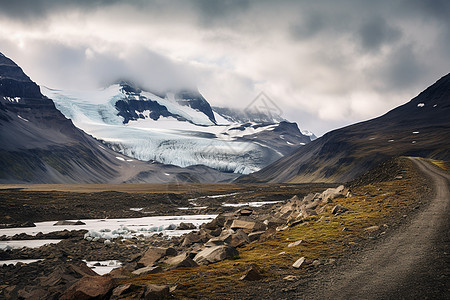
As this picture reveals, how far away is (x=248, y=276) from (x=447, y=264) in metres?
5.94

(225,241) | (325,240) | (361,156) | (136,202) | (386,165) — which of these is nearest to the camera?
(325,240)

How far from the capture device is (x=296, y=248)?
16.5 metres

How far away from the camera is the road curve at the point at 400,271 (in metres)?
9.66

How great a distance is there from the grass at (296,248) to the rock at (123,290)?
1065 mm

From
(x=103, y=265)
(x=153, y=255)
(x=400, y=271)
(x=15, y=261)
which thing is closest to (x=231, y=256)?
(x=153, y=255)

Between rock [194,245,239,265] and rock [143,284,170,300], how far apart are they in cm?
560

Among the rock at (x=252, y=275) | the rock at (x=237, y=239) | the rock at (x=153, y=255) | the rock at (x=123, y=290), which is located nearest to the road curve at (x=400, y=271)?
the rock at (x=252, y=275)

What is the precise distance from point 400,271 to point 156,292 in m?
7.08

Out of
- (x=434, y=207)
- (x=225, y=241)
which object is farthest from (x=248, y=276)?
(x=434, y=207)

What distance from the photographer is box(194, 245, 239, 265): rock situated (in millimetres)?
16375

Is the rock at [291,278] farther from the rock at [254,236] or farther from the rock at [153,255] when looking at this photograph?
the rock at [254,236]

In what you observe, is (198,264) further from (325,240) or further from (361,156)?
(361,156)

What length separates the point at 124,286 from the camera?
11.5 metres

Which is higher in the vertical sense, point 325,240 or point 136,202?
point 325,240
